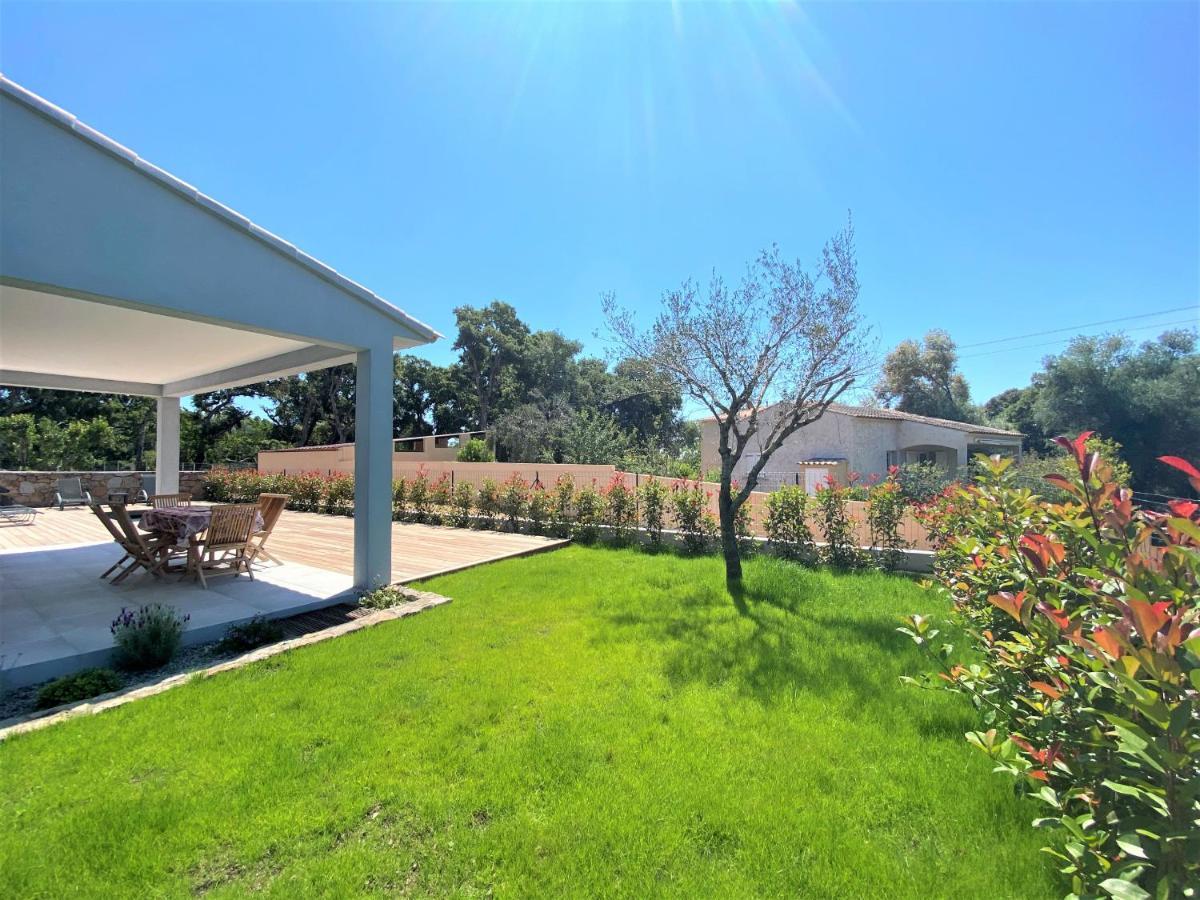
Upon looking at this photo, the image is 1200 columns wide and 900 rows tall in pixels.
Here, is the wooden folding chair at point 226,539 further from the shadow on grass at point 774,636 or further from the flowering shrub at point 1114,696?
the flowering shrub at point 1114,696

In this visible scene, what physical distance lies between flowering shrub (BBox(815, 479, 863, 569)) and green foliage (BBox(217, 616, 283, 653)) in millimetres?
6933

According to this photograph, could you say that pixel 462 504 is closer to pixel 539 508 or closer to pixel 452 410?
pixel 539 508

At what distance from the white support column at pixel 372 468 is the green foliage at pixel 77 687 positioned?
2222 mm

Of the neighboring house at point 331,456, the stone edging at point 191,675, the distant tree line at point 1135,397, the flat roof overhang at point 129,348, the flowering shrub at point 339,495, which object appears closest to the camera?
the stone edging at point 191,675

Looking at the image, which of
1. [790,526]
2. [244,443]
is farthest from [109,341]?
[244,443]

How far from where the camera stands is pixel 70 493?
15.0m

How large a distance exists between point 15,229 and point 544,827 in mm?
5073

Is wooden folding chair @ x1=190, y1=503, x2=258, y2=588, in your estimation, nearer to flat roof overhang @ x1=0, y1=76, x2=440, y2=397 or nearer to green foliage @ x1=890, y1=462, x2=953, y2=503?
flat roof overhang @ x1=0, y1=76, x2=440, y2=397

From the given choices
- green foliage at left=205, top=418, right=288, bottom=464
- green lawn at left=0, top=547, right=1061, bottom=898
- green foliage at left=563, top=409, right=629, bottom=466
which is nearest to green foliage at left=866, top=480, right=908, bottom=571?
green lawn at left=0, top=547, right=1061, bottom=898

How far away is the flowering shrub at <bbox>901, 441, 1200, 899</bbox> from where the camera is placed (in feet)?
3.07

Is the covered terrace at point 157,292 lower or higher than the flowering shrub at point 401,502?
higher

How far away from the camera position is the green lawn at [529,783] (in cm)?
188

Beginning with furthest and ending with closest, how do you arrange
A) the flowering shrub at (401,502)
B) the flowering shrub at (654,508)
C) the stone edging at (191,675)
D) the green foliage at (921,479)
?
the flowering shrub at (401,502), the green foliage at (921,479), the flowering shrub at (654,508), the stone edging at (191,675)

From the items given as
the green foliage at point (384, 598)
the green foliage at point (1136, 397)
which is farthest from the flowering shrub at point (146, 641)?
the green foliage at point (1136, 397)
